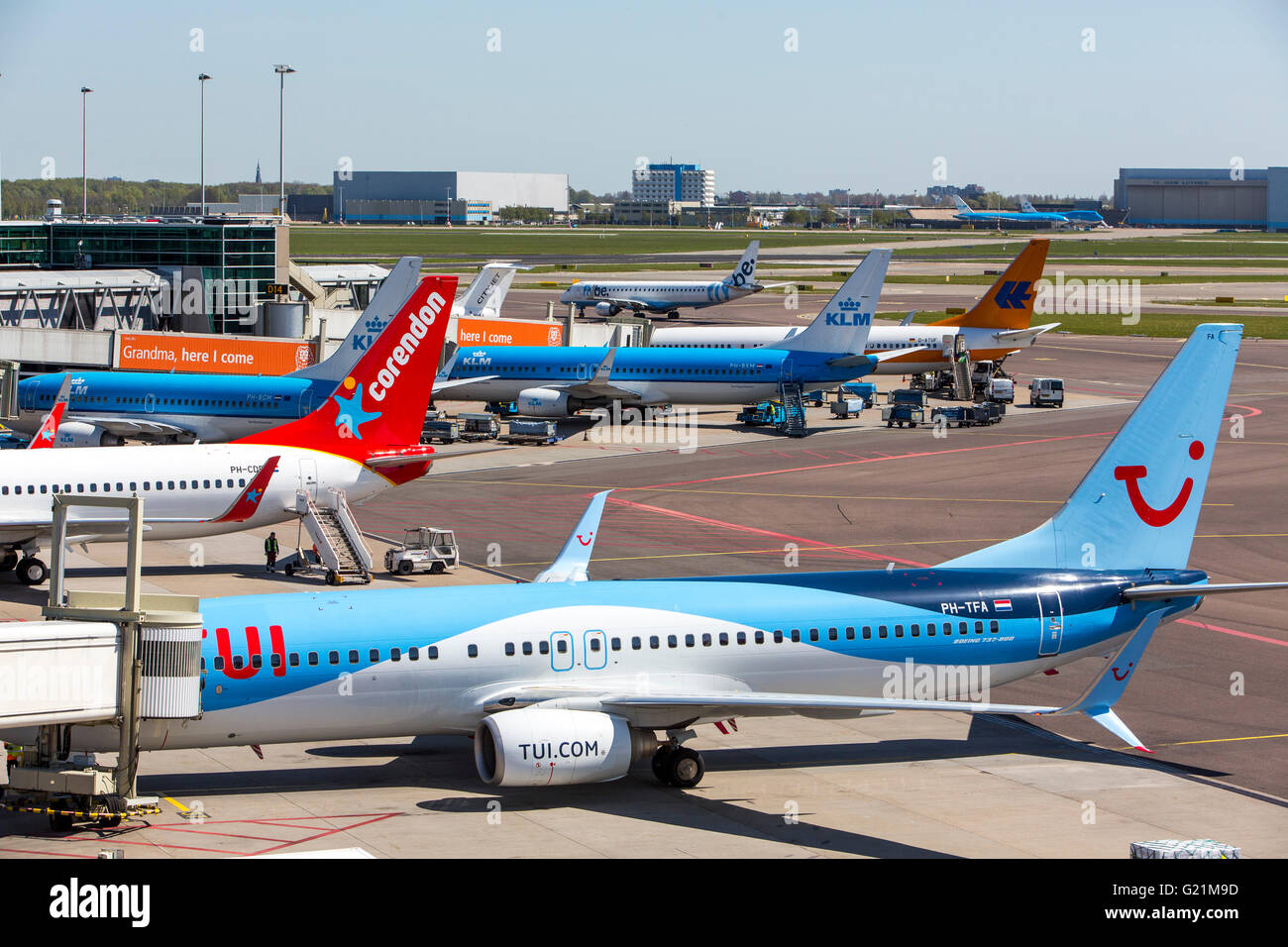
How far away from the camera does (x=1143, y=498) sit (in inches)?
1296

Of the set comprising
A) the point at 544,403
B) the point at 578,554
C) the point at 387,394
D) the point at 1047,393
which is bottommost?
the point at 578,554

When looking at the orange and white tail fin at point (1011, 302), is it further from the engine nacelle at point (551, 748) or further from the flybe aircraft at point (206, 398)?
the engine nacelle at point (551, 748)

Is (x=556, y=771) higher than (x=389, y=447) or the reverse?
the reverse

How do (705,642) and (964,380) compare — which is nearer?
(705,642)

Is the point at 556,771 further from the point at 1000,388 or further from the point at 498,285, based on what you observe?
the point at 498,285

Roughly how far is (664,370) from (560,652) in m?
56.6

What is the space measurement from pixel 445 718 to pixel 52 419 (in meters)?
29.1

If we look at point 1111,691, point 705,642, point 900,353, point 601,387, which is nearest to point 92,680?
point 705,642

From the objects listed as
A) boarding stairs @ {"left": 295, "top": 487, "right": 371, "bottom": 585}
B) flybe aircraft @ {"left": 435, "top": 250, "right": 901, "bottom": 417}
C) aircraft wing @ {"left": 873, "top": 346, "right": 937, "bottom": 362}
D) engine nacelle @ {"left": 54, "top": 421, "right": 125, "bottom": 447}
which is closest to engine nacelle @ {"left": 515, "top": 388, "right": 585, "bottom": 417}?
flybe aircraft @ {"left": 435, "top": 250, "right": 901, "bottom": 417}

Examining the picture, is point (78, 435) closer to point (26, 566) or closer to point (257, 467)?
point (26, 566)

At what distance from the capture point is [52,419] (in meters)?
51.6

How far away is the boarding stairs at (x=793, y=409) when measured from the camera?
81.0 meters

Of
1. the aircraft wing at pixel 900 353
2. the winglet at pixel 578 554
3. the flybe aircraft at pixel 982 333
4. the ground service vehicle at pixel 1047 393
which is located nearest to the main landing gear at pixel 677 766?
the winglet at pixel 578 554
